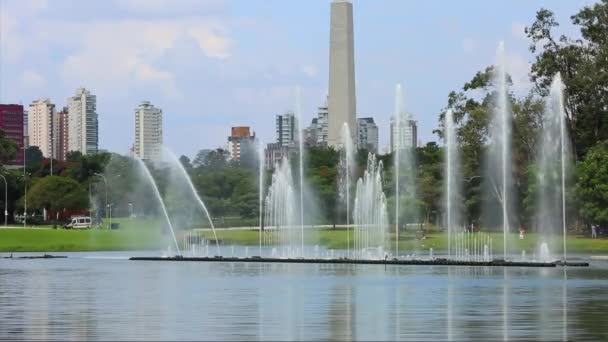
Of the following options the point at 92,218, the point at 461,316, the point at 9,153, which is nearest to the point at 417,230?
the point at 92,218

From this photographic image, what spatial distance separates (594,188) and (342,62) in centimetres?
8380

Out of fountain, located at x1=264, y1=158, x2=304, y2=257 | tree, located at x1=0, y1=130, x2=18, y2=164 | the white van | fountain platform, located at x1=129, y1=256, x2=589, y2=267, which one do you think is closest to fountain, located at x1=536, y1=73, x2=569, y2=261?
fountain, located at x1=264, y1=158, x2=304, y2=257

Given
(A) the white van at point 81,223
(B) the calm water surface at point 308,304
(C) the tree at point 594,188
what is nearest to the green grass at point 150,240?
(C) the tree at point 594,188

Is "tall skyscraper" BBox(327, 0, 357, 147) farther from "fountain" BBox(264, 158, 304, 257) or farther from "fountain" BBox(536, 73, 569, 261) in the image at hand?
"fountain" BBox(264, 158, 304, 257)

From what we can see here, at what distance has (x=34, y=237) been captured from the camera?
116875 mm

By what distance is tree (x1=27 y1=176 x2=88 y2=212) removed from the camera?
163m

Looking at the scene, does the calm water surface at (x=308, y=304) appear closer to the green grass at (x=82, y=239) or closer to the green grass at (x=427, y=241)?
the green grass at (x=427, y=241)

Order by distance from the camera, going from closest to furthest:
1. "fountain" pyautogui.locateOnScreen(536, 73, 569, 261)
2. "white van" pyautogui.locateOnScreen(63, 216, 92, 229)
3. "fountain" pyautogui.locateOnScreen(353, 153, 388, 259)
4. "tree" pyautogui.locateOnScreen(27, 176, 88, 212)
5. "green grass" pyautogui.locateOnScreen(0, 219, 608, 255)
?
"fountain" pyautogui.locateOnScreen(353, 153, 388, 259)
"green grass" pyautogui.locateOnScreen(0, 219, 608, 255)
"fountain" pyautogui.locateOnScreen(536, 73, 569, 261)
"white van" pyautogui.locateOnScreen(63, 216, 92, 229)
"tree" pyautogui.locateOnScreen(27, 176, 88, 212)

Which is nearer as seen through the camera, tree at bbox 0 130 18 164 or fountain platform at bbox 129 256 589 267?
fountain platform at bbox 129 256 589 267

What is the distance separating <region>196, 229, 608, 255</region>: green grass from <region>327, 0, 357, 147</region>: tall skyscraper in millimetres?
53782

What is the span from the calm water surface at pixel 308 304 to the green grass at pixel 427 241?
97.6 ft

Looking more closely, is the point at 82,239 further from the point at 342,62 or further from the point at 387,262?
the point at 342,62

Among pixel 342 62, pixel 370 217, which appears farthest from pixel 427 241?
pixel 342 62

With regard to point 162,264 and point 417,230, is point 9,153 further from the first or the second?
point 162,264
